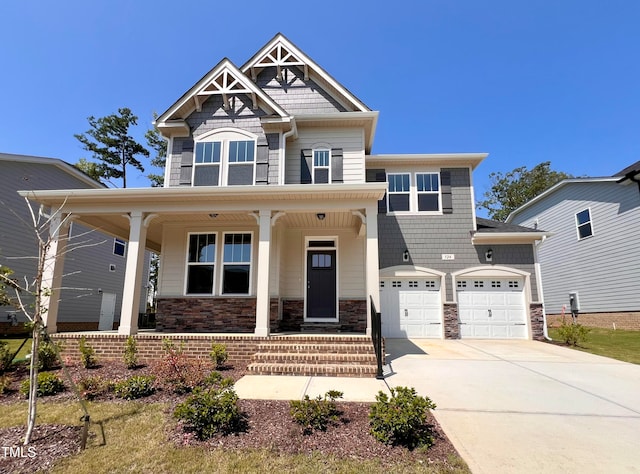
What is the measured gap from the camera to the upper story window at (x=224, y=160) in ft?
30.7

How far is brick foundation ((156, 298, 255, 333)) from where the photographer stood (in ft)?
28.6

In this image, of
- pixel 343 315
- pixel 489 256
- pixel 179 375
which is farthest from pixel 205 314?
pixel 489 256

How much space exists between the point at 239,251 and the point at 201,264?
112cm

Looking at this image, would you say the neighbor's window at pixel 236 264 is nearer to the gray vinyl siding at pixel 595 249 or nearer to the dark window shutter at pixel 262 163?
the dark window shutter at pixel 262 163

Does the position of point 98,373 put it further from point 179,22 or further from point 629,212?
point 629,212

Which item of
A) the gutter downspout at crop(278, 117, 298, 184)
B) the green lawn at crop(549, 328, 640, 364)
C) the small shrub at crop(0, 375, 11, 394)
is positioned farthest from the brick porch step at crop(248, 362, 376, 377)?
the green lawn at crop(549, 328, 640, 364)

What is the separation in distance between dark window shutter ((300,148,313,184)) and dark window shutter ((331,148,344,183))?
26.2 inches

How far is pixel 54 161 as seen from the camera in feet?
42.2

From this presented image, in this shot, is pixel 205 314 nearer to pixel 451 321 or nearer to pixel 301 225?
pixel 301 225

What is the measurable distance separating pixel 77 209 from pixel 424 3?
10.4m

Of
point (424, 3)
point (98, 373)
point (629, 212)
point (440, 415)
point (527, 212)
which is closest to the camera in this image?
point (440, 415)

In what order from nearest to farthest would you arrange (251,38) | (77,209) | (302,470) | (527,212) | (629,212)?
(302,470)
(77,209)
(251,38)
(629,212)
(527,212)

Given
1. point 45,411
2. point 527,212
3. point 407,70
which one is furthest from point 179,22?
point 527,212

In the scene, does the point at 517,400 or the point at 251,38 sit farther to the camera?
the point at 251,38
